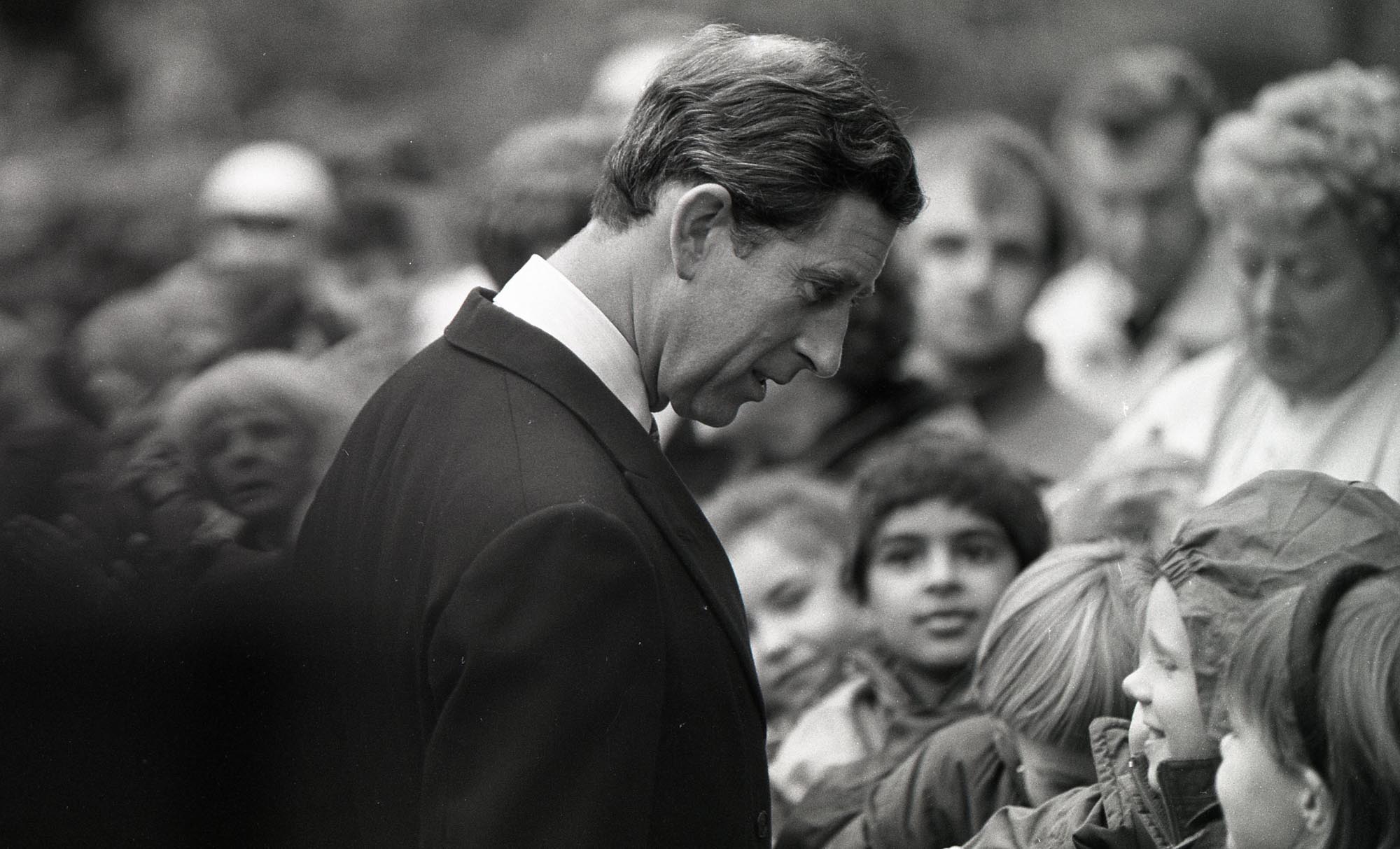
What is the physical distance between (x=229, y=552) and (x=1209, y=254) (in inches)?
73.6

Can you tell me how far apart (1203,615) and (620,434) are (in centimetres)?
60

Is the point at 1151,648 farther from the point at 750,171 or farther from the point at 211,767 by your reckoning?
the point at 211,767

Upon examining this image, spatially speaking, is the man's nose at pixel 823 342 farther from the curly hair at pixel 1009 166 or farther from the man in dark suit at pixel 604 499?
the curly hair at pixel 1009 166

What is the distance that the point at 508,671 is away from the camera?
1337 mm

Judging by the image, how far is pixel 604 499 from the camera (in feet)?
4.66

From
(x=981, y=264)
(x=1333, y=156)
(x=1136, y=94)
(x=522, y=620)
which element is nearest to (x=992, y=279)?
(x=981, y=264)

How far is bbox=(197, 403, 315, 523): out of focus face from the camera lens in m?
2.59

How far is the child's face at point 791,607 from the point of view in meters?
2.83

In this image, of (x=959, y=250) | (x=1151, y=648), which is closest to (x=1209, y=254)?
(x=959, y=250)

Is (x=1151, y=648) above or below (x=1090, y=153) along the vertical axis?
below

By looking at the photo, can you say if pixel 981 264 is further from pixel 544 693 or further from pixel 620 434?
pixel 544 693

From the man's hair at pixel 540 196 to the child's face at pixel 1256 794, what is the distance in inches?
63.4

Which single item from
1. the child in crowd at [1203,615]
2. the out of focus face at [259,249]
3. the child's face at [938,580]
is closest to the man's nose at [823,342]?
the child in crowd at [1203,615]

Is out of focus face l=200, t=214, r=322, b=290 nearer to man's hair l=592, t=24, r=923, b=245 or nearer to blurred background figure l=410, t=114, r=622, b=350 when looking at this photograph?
blurred background figure l=410, t=114, r=622, b=350
